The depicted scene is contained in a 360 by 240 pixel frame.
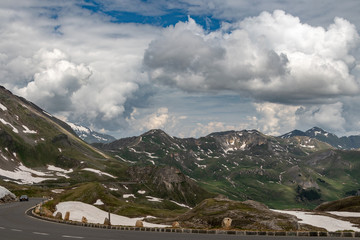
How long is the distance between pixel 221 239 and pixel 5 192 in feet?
392

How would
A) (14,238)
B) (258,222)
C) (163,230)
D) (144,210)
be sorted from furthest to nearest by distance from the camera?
(144,210) < (258,222) < (163,230) < (14,238)

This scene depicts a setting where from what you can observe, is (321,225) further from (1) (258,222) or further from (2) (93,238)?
(2) (93,238)

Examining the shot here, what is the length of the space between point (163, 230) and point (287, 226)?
5817 centimetres

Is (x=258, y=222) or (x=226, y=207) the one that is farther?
(x=226, y=207)

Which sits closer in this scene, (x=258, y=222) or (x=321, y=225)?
(x=258, y=222)

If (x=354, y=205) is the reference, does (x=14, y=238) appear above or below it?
below

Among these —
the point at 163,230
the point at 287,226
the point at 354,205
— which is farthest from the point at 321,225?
the point at 163,230

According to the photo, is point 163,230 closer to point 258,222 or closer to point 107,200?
point 258,222

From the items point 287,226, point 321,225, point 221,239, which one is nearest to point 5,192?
point 287,226

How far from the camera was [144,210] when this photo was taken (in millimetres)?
167125

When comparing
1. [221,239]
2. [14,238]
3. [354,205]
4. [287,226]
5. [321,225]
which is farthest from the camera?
[354,205]

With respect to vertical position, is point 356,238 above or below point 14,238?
above

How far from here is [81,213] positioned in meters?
100

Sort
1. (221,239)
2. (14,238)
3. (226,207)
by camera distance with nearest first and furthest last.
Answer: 1. (221,239)
2. (14,238)
3. (226,207)
